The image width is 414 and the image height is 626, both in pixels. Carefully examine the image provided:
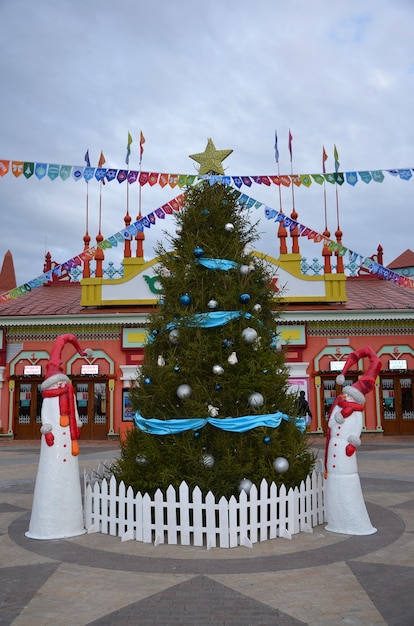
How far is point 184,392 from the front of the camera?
20.5ft

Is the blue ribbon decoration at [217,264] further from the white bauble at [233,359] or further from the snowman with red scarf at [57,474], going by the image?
the snowman with red scarf at [57,474]

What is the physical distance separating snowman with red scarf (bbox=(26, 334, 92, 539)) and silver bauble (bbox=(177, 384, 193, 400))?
1347 mm

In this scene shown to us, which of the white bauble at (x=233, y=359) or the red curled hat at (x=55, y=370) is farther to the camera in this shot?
the red curled hat at (x=55, y=370)

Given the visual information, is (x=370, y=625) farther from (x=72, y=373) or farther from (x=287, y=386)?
(x=72, y=373)

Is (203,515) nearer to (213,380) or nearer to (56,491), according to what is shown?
(213,380)

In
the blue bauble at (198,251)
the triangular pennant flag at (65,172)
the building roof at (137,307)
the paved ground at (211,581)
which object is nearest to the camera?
the paved ground at (211,581)

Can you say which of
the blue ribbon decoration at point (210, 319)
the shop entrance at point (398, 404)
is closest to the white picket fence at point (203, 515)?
the blue ribbon decoration at point (210, 319)

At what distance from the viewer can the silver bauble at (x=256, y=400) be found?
6238 mm

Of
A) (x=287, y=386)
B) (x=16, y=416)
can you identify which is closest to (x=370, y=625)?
(x=287, y=386)

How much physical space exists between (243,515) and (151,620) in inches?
81.5

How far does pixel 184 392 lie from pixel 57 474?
1764 mm

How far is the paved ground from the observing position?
4035mm

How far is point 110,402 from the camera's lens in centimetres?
1881

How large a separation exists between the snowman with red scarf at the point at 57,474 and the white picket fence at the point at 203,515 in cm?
33
